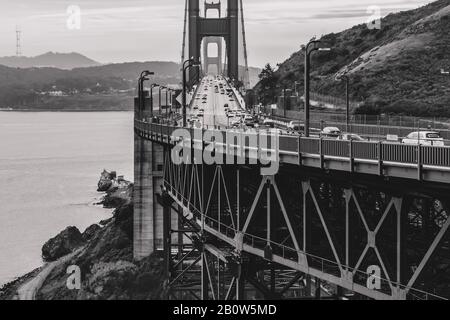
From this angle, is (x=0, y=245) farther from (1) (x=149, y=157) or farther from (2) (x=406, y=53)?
(2) (x=406, y=53)

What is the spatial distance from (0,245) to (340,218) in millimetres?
52356

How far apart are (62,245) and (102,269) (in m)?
16.1

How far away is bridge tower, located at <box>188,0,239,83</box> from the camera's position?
115 m

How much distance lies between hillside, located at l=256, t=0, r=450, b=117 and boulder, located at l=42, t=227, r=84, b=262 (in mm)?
25453

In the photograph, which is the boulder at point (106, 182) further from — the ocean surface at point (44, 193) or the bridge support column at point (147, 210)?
the bridge support column at point (147, 210)

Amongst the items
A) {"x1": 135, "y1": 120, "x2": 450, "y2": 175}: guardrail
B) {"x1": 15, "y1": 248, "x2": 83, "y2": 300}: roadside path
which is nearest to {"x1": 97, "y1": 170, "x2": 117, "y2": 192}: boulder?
{"x1": 15, "y1": 248, "x2": 83, "y2": 300}: roadside path

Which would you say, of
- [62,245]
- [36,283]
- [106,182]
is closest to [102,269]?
[36,283]

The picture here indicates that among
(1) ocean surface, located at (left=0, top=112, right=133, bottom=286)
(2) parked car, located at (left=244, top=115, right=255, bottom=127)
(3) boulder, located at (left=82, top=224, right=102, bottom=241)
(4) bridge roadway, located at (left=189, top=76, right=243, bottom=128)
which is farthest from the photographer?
(1) ocean surface, located at (left=0, top=112, right=133, bottom=286)

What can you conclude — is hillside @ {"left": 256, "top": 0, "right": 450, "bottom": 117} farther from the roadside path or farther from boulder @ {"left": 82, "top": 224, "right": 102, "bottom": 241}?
the roadside path

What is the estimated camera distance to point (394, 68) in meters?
85.9

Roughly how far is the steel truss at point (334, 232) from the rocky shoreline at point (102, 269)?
1265 cm

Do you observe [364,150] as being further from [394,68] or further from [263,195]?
[394,68]

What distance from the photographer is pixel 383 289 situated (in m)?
20.4
